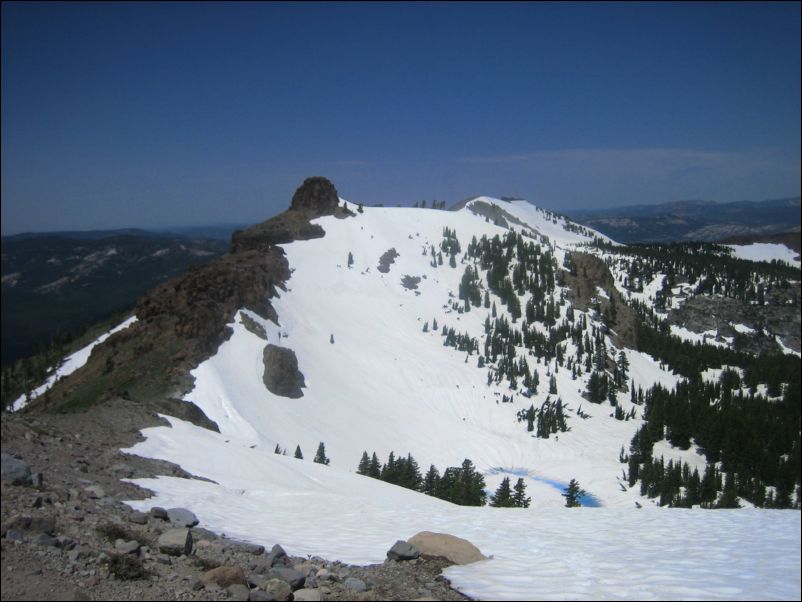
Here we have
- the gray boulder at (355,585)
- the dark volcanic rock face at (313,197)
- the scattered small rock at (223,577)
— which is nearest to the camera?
the scattered small rock at (223,577)

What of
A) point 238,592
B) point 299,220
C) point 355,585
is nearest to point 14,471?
point 238,592

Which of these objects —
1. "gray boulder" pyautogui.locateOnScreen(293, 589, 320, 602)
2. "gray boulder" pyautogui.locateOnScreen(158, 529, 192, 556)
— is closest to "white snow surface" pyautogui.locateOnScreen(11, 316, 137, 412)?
"gray boulder" pyautogui.locateOnScreen(158, 529, 192, 556)

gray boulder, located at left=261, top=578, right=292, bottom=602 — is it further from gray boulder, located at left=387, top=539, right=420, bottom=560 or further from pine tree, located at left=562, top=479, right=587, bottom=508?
pine tree, located at left=562, top=479, right=587, bottom=508

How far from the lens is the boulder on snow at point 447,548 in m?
8.27

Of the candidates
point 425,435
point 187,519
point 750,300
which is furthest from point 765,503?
point 750,300

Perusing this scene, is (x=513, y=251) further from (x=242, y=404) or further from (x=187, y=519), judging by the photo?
(x=187, y=519)

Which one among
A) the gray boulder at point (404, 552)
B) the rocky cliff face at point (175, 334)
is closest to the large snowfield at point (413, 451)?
the gray boulder at point (404, 552)

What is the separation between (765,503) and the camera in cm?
4438

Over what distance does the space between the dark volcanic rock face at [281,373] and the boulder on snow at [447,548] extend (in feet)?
112

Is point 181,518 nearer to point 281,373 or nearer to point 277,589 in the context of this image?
point 277,589

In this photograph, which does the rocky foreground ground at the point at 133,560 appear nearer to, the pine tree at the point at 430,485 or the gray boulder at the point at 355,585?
the gray boulder at the point at 355,585

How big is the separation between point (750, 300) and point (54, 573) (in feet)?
512

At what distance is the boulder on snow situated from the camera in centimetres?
827

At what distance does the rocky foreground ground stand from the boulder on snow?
6.5 inches
